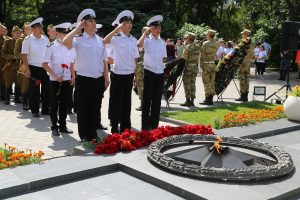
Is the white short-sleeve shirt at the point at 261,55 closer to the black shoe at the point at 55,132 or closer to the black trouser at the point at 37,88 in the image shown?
the black trouser at the point at 37,88

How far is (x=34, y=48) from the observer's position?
940 centimetres

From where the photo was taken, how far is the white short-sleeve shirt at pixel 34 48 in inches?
367

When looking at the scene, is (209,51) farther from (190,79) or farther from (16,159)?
(16,159)

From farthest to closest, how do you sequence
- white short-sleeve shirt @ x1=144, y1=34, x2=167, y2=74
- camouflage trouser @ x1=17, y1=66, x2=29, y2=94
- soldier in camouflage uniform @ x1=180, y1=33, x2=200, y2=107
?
soldier in camouflage uniform @ x1=180, y1=33, x2=200, y2=107
camouflage trouser @ x1=17, y1=66, x2=29, y2=94
white short-sleeve shirt @ x1=144, y1=34, x2=167, y2=74

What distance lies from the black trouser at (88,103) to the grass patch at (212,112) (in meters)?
2.81

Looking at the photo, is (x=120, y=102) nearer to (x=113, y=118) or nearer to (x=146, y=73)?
(x=113, y=118)

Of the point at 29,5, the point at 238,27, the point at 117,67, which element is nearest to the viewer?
the point at 117,67

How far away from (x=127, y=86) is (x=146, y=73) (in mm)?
646

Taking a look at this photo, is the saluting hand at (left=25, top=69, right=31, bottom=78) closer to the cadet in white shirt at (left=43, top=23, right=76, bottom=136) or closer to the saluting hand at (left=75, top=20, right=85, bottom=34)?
the cadet in white shirt at (left=43, top=23, right=76, bottom=136)

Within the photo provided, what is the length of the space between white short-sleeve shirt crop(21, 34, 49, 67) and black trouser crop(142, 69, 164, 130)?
2.96m

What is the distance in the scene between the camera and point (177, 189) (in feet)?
15.6

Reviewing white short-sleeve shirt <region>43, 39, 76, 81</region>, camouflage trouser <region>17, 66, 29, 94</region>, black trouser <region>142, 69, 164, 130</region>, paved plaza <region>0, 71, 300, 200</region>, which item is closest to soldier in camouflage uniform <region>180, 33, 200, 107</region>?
black trouser <region>142, 69, 164, 130</region>

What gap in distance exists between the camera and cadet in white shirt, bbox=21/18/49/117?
9367 millimetres

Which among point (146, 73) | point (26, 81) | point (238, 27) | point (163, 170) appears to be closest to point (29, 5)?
point (238, 27)
